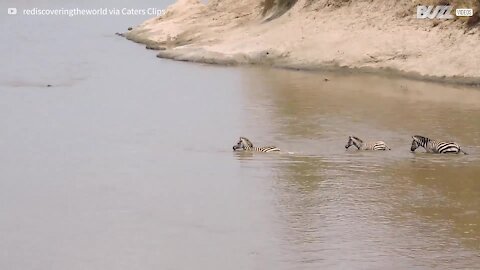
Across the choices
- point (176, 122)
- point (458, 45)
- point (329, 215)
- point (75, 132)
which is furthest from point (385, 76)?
point (329, 215)

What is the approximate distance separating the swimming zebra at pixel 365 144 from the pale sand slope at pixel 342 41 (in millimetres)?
6960

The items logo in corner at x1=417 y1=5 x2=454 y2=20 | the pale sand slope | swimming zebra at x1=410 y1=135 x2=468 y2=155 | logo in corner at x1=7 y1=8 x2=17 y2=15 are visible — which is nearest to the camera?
swimming zebra at x1=410 y1=135 x2=468 y2=155

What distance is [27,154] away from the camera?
47.1 ft

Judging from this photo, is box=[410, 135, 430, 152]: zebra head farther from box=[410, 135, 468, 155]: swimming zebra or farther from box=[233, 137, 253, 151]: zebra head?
box=[233, 137, 253, 151]: zebra head

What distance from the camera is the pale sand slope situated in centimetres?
2172

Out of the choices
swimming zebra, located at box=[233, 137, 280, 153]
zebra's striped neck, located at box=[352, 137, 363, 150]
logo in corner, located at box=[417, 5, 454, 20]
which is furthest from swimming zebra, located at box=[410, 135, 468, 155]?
logo in corner, located at box=[417, 5, 454, 20]

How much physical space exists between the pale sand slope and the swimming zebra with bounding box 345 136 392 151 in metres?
6.96

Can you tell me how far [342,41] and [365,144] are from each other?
10188 millimetres

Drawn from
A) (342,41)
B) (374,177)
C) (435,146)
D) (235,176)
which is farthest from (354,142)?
(342,41)

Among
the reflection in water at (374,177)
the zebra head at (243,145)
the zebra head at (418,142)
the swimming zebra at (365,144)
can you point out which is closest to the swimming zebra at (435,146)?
the zebra head at (418,142)

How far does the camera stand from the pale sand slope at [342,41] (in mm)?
21719

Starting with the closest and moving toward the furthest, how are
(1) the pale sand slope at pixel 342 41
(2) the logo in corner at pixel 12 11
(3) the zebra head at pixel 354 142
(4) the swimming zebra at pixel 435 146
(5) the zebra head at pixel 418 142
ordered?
(4) the swimming zebra at pixel 435 146 < (5) the zebra head at pixel 418 142 < (3) the zebra head at pixel 354 142 < (1) the pale sand slope at pixel 342 41 < (2) the logo in corner at pixel 12 11

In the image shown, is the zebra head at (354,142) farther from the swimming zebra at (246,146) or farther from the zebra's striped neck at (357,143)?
the swimming zebra at (246,146)

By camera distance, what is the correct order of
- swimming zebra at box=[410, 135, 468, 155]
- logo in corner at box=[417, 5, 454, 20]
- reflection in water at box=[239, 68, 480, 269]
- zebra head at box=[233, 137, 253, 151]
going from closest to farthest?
reflection in water at box=[239, 68, 480, 269], swimming zebra at box=[410, 135, 468, 155], zebra head at box=[233, 137, 253, 151], logo in corner at box=[417, 5, 454, 20]
